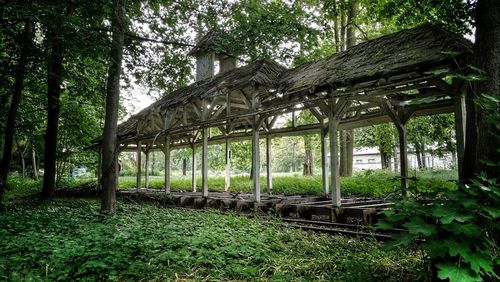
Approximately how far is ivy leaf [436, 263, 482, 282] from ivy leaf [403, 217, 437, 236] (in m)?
0.24

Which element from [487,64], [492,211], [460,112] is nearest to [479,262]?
[492,211]

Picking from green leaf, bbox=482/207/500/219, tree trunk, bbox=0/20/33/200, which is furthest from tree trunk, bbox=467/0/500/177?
tree trunk, bbox=0/20/33/200

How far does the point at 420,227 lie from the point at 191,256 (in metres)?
3.12

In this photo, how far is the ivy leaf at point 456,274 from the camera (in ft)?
7.12

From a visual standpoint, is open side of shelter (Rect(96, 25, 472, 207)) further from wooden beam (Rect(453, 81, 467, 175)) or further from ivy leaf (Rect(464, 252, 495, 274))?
ivy leaf (Rect(464, 252, 495, 274))

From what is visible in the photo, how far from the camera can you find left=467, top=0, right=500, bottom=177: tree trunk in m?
2.92

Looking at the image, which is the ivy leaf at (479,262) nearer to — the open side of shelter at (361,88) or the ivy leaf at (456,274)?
the ivy leaf at (456,274)

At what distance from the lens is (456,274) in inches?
87.0

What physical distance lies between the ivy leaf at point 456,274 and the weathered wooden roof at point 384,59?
3.92 metres

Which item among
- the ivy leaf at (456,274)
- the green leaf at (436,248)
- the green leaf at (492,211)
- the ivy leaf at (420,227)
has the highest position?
the green leaf at (492,211)

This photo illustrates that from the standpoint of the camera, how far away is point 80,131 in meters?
16.1

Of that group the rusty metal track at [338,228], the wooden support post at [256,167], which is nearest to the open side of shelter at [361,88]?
the wooden support post at [256,167]

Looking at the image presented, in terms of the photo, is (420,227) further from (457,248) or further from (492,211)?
(492,211)

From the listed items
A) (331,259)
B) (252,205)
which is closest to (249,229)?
(331,259)
